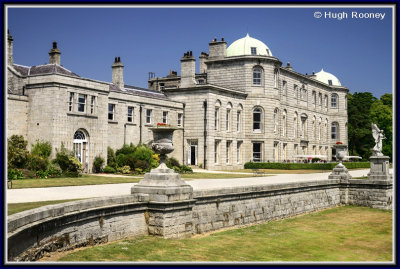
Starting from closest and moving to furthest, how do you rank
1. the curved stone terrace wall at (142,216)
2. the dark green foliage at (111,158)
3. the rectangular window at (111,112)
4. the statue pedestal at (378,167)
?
Result: the curved stone terrace wall at (142,216)
the statue pedestal at (378,167)
the dark green foliage at (111,158)
the rectangular window at (111,112)

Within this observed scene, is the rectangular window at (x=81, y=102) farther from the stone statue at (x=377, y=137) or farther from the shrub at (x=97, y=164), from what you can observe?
the stone statue at (x=377, y=137)

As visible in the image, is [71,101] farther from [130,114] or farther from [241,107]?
[241,107]

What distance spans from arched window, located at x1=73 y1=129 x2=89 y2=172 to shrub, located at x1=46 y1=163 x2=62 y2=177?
10.7 ft

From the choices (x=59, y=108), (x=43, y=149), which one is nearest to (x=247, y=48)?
(x=59, y=108)

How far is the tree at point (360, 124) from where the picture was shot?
72438 mm

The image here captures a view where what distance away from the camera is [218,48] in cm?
5078

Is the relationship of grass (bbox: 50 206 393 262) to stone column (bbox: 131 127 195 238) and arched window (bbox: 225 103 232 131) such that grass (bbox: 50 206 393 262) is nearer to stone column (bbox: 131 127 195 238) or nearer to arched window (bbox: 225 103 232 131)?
stone column (bbox: 131 127 195 238)

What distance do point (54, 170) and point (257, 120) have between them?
2632 cm

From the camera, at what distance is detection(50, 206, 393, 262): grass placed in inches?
510

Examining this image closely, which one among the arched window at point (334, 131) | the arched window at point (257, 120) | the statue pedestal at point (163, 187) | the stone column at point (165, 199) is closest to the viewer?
the stone column at point (165, 199)

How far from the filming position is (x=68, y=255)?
11727 mm

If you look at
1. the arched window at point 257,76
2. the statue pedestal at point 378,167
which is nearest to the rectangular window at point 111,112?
the arched window at point 257,76

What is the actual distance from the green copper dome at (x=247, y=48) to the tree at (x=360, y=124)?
2677 centimetres
